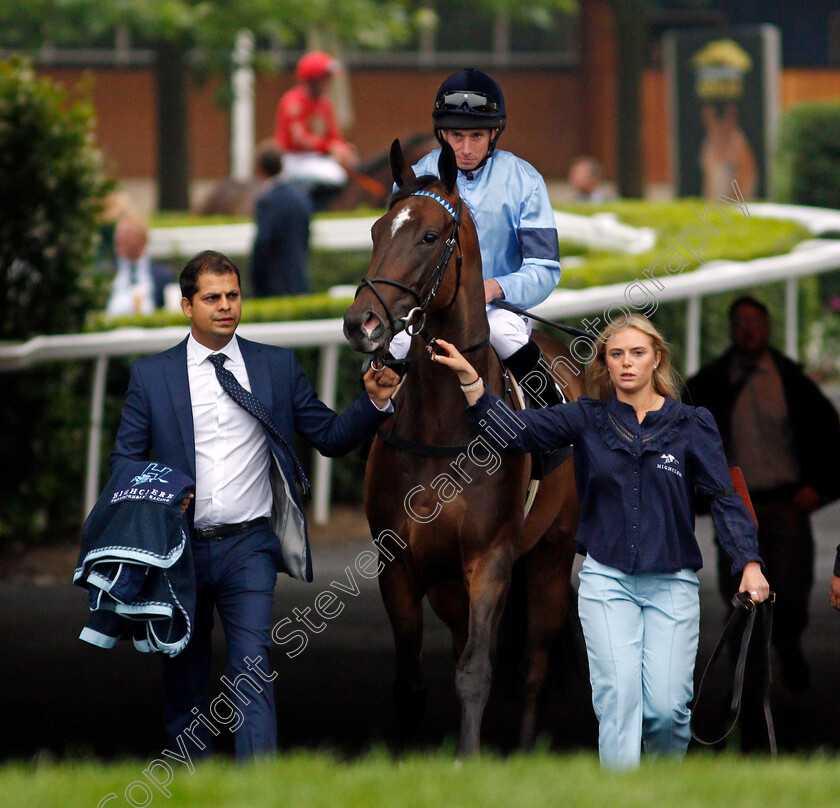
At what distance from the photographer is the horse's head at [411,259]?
442cm

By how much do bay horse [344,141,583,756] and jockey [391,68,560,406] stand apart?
218 mm

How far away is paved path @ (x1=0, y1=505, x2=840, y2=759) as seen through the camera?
570cm

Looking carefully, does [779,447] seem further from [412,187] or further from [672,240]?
[672,240]

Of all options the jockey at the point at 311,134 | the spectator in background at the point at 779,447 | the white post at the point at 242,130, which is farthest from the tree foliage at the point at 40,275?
the white post at the point at 242,130

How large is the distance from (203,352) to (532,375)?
4.02 ft

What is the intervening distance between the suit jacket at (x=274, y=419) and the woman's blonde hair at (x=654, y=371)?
687 mm

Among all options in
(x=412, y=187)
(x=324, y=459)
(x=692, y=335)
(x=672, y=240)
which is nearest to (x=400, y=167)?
(x=412, y=187)

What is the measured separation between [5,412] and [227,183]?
10.3m

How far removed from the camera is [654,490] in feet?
15.1

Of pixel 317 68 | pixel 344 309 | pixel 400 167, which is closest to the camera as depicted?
pixel 400 167

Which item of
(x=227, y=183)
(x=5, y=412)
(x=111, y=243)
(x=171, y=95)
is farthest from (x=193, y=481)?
(x=171, y=95)

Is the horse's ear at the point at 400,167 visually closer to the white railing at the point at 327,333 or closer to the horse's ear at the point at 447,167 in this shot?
the horse's ear at the point at 447,167

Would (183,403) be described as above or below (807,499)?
above

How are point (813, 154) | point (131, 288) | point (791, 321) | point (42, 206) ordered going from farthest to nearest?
point (813, 154) < point (131, 288) < point (791, 321) < point (42, 206)
